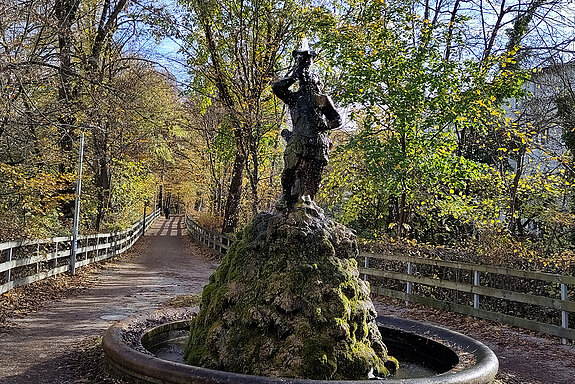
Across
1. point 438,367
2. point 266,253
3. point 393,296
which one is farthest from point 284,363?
point 393,296

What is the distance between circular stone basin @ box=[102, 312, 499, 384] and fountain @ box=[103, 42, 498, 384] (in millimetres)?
14

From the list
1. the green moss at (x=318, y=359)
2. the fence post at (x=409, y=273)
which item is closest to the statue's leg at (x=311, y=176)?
the green moss at (x=318, y=359)

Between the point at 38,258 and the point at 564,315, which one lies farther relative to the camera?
the point at 38,258

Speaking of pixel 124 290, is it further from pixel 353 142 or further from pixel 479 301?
pixel 479 301

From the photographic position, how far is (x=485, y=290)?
10.1 m

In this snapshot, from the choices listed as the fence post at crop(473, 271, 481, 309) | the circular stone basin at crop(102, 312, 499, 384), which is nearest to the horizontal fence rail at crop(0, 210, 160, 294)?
the circular stone basin at crop(102, 312, 499, 384)

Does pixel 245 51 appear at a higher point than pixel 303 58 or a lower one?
higher

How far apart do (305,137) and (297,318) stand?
7.16ft

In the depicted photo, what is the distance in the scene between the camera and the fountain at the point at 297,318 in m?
5.05

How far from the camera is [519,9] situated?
1994 cm

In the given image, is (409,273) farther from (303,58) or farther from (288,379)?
(288,379)

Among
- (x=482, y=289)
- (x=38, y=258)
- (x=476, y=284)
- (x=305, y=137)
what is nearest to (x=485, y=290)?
(x=482, y=289)

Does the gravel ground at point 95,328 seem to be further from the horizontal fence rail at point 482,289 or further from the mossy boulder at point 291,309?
the mossy boulder at point 291,309

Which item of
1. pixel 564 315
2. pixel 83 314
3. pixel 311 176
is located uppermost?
pixel 311 176
